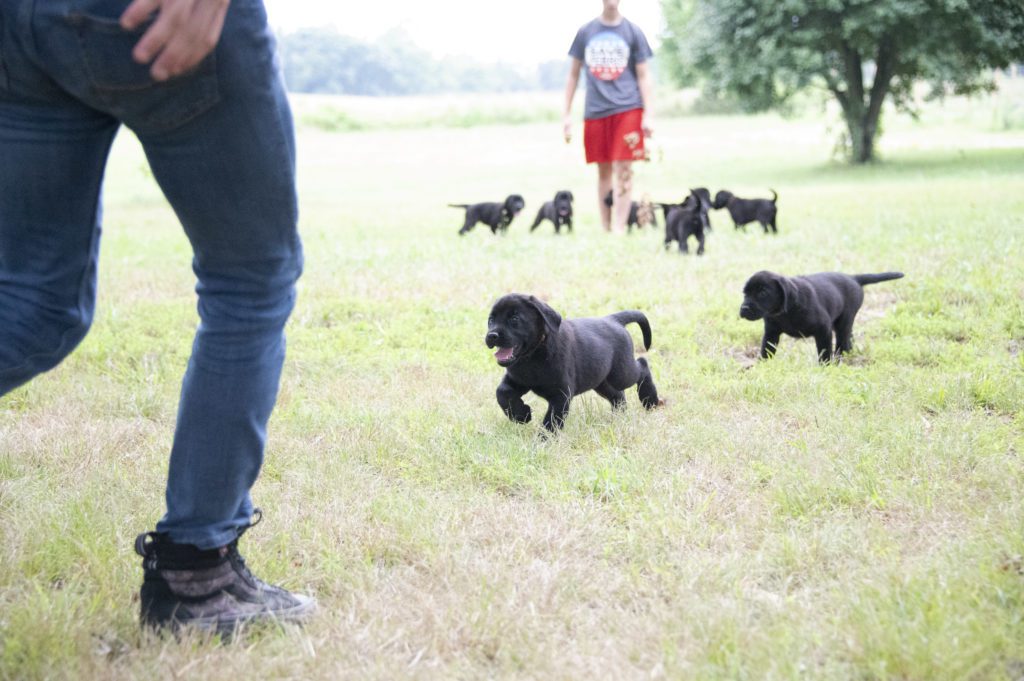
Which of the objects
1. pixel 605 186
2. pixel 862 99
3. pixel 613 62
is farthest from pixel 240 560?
pixel 862 99

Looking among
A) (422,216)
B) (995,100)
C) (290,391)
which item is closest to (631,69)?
(422,216)

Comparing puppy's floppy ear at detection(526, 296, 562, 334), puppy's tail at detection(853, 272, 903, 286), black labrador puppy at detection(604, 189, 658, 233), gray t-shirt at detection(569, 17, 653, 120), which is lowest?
black labrador puppy at detection(604, 189, 658, 233)

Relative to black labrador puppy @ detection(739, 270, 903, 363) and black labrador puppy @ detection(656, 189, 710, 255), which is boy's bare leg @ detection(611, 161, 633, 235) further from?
black labrador puppy @ detection(739, 270, 903, 363)

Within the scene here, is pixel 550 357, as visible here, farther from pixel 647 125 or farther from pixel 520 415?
pixel 647 125

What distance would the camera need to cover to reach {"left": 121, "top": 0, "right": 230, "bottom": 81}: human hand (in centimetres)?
196

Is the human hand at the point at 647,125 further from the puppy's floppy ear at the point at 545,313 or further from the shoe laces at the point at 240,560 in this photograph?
the shoe laces at the point at 240,560

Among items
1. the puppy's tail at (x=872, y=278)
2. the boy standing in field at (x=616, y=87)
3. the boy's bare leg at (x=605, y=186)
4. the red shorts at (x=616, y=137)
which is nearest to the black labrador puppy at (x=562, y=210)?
the boy's bare leg at (x=605, y=186)

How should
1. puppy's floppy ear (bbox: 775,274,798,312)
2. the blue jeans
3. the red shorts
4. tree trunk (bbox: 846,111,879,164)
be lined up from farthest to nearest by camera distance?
tree trunk (bbox: 846,111,879,164), the red shorts, puppy's floppy ear (bbox: 775,274,798,312), the blue jeans

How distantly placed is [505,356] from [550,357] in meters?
0.23

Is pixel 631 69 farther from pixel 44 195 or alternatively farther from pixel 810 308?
pixel 44 195

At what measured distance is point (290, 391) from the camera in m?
5.36

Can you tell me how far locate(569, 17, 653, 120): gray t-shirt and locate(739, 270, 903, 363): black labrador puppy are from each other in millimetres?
6390

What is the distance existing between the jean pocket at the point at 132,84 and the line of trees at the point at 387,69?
7152cm

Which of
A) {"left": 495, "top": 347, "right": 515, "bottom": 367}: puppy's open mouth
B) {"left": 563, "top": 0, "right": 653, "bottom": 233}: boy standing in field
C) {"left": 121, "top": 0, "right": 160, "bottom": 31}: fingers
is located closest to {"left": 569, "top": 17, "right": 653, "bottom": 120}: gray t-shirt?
{"left": 563, "top": 0, "right": 653, "bottom": 233}: boy standing in field
